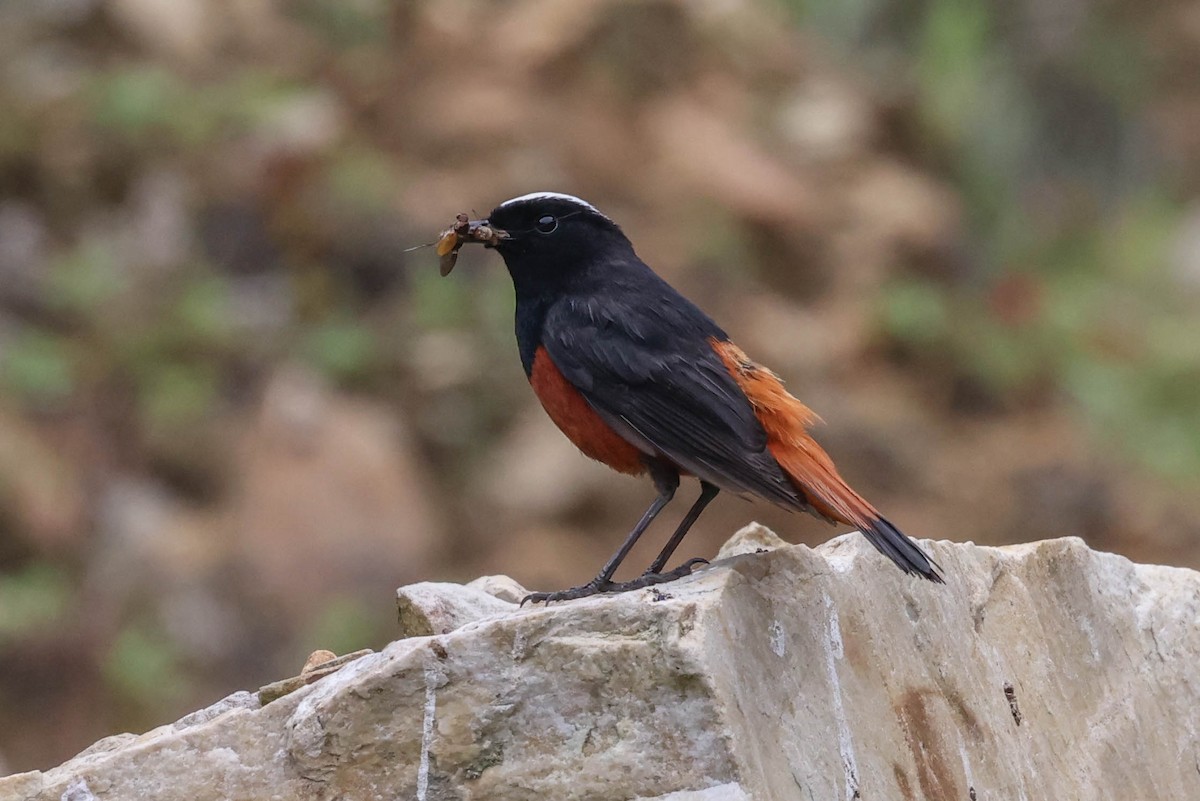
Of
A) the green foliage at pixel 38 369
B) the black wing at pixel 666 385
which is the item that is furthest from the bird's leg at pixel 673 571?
the green foliage at pixel 38 369

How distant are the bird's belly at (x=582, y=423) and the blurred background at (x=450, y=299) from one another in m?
3.95

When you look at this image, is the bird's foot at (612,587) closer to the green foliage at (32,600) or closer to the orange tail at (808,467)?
the orange tail at (808,467)

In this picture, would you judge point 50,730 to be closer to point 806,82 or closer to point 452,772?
point 452,772

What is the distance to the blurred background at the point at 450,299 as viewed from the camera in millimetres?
8773

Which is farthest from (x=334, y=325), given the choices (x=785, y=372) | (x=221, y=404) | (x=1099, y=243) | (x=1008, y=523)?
(x=1099, y=243)

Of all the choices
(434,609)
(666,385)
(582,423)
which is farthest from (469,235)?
(434,609)

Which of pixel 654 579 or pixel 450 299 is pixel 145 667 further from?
pixel 654 579

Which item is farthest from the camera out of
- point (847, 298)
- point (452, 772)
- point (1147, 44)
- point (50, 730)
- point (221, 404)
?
point (1147, 44)

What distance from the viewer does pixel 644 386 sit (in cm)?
453

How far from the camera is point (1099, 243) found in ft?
41.0

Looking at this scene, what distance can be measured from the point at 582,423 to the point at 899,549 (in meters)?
1.07

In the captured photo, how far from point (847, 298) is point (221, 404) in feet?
14.1

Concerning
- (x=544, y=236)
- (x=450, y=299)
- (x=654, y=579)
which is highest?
(x=450, y=299)

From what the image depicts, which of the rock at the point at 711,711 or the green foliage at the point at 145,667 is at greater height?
the green foliage at the point at 145,667
